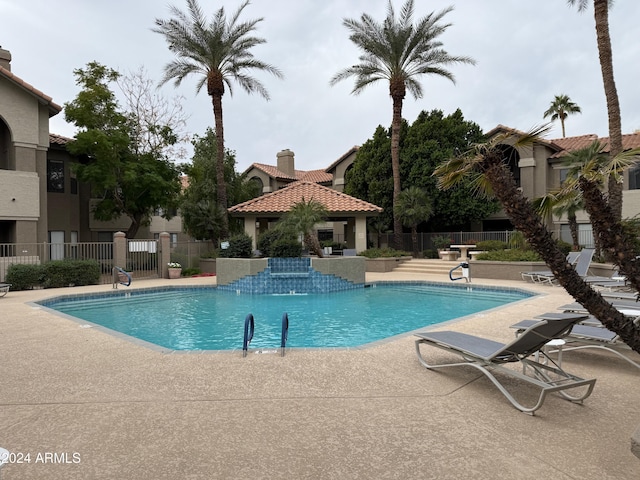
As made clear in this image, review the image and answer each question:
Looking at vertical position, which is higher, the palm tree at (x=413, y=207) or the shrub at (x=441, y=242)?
the palm tree at (x=413, y=207)

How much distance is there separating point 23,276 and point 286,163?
3002cm

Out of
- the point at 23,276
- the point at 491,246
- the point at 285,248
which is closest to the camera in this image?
the point at 23,276

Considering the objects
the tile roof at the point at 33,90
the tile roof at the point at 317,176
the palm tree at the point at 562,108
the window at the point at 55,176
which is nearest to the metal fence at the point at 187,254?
the window at the point at 55,176

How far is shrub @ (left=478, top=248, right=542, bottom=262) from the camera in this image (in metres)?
20.2

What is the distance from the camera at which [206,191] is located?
3142cm

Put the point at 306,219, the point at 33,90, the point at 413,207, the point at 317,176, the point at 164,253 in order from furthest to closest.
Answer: the point at 317,176, the point at 413,207, the point at 164,253, the point at 33,90, the point at 306,219

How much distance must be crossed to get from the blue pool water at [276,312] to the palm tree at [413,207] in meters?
10.1

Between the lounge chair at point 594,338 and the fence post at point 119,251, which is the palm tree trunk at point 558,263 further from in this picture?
the fence post at point 119,251

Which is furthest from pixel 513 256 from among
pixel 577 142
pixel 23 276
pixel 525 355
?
pixel 23 276

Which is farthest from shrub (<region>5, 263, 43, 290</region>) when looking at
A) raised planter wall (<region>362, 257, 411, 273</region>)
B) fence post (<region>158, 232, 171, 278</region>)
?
raised planter wall (<region>362, 257, 411, 273</region>)

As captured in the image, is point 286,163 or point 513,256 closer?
point 513,256

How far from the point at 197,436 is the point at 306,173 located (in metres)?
44.8

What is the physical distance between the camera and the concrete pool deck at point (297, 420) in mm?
3543

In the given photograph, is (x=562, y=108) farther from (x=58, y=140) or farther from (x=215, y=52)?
(x=58, y=140)
